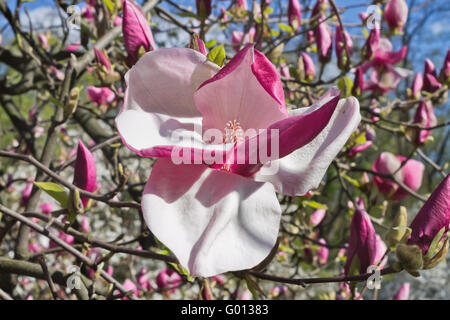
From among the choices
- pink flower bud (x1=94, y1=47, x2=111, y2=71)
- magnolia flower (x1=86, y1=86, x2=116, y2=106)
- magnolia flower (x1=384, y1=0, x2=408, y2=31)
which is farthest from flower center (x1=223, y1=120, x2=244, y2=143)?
magnolia flower (x1=86, y1=86, x2=116, y2=106)

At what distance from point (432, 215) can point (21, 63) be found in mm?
1554

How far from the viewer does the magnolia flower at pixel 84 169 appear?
0.68 metres

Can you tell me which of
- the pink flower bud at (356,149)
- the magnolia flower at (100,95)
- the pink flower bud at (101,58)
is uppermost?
the pink flower bud at (101,58)

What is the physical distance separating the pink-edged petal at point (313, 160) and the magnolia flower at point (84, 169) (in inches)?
12.2

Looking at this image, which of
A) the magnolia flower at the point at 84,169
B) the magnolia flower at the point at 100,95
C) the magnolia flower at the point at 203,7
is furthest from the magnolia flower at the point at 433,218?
the magnolia flower at the point at 100,95

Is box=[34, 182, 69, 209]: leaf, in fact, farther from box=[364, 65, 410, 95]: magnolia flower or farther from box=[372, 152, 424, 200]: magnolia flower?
box=[364, 65, 410, 95]: magnolia flower

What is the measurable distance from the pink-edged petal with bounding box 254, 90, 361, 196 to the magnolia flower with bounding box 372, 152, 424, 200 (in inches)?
36.0

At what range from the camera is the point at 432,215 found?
0.56 metres

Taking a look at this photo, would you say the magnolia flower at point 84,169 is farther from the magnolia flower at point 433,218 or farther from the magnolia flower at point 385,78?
the magnolia flower at point 385,78

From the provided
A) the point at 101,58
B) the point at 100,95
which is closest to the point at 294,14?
the point at 101,58

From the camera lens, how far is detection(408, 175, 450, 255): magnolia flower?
55 centimetres

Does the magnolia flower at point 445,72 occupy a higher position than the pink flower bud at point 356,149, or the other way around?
the magnolia flower at point 445,72
